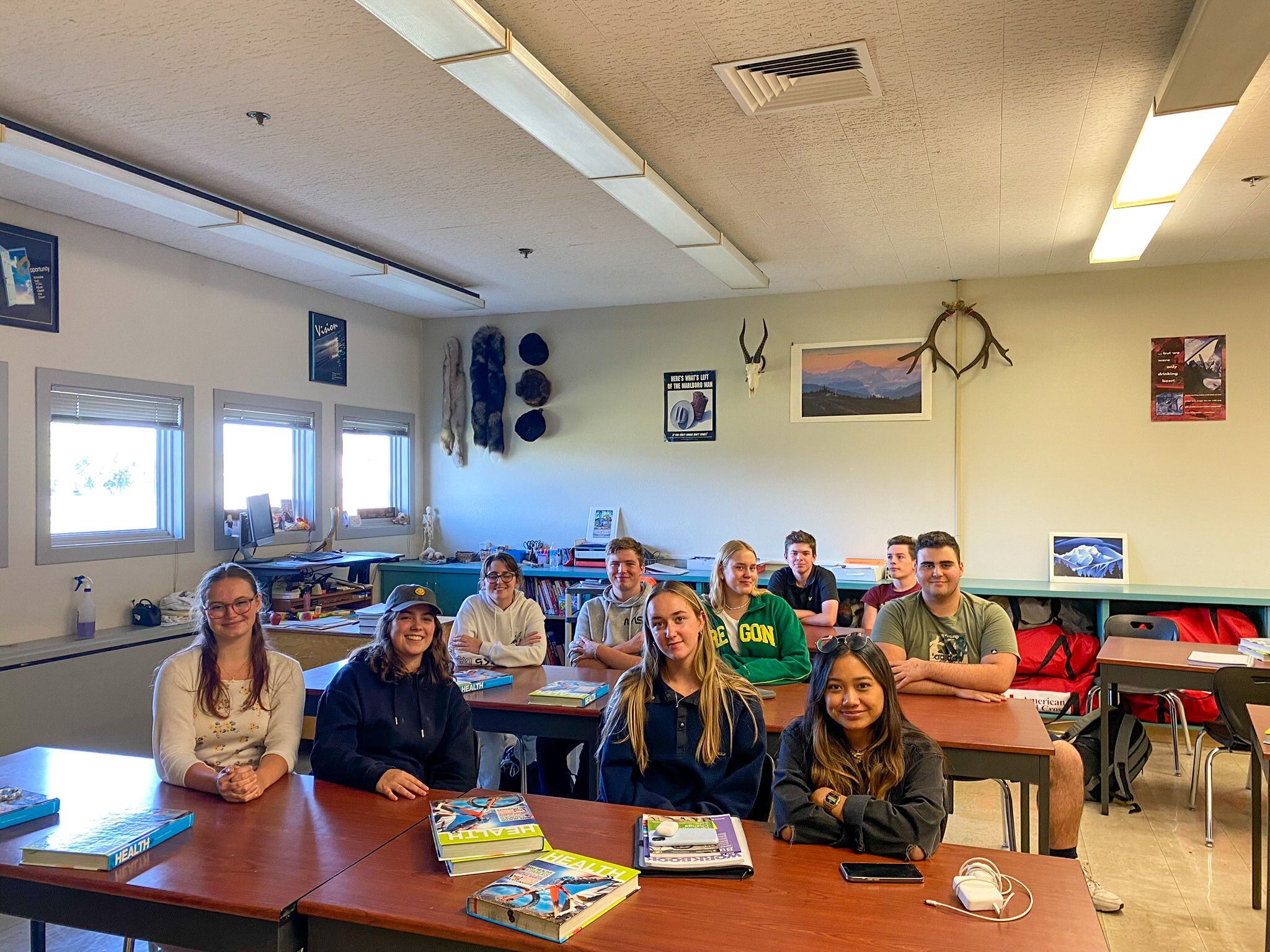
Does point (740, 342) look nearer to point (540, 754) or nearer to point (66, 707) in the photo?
point (540, 754)

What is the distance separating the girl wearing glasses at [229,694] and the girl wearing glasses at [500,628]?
4.54 feet

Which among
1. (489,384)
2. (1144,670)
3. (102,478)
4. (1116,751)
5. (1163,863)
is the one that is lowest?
(1163,863)

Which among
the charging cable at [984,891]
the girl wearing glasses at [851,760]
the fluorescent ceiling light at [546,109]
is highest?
the fluorescent ceiling light at [546,109]

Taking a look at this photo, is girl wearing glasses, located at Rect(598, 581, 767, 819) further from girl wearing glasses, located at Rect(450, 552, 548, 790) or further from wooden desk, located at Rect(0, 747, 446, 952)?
girl wearing glasses, located at Rect(450, 552, 548, 790)

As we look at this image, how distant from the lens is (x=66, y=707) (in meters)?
4.62

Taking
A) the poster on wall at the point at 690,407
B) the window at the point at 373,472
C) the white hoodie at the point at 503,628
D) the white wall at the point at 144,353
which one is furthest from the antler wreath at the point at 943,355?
the white wall at the point at 144,353

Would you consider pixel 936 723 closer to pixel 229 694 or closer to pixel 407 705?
pixel 407 705

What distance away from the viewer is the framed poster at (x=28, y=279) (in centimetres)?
459

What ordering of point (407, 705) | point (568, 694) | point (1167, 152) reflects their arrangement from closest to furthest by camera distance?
point (407, 705) → point (568, 694) → point (1167, 152)

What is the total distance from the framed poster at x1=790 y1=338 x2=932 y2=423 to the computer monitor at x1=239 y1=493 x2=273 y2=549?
149 inches

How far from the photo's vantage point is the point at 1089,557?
20.0 feet

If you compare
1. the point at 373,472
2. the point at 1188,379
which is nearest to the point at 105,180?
the point at 373,472

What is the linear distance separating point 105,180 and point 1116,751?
213 inches

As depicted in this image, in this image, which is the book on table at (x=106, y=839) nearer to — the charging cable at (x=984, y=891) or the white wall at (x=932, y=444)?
the charging cable at (x=984, y=891)
